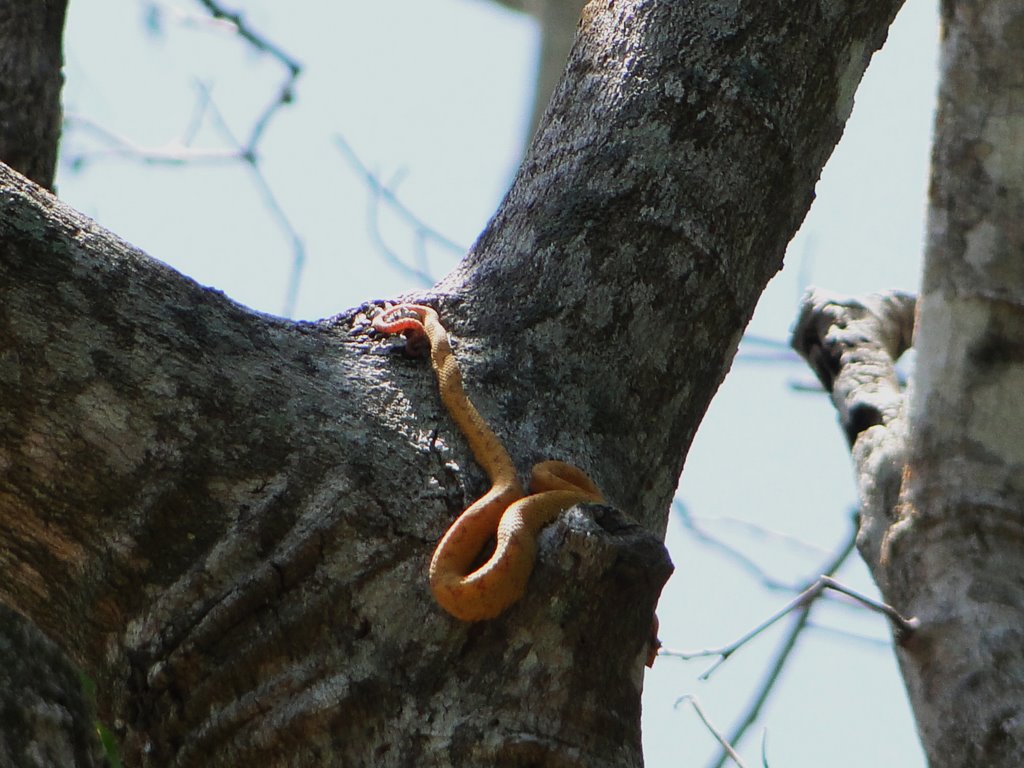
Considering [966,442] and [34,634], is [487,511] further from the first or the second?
[966,442]

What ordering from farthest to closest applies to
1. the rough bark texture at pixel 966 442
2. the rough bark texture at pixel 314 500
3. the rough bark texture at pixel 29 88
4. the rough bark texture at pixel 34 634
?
the rough bark texture at pixel 29 88 → the rough bark texture at pixel 966 442 → the rough bark texture at pixel 34 634 → the rough bark texture at pixel 314 500

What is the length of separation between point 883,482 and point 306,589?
6.61 ft

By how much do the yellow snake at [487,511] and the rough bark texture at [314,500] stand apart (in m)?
0.03

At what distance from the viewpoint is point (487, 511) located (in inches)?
70.0

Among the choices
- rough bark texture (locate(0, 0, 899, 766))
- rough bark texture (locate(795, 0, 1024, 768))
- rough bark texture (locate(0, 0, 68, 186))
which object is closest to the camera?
rough bark texture (locate(0, 0, 899, 766))

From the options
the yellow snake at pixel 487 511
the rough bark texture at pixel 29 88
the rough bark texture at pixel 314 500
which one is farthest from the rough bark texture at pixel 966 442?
the rough bark texture at pixel 29 88

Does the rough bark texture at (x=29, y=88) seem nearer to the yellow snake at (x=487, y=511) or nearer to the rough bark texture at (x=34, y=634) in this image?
the rough bark texture at (x=34, y=634)

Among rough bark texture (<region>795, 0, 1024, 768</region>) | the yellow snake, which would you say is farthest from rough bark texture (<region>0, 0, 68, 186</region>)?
rough bark texture (<region>795, 0, 1024, 768</region>)

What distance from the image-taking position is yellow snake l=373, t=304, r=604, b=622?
1645mm

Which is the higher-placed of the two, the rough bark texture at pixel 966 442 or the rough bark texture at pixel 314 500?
the rough bark texture at pixel 966 442

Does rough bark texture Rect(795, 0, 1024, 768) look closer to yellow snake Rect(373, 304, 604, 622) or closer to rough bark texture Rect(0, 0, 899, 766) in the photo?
rough bark texture Rect(0, 0, 899, 766)

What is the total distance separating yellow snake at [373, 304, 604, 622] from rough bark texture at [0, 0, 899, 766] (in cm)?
3

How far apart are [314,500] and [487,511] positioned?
24 centimetres

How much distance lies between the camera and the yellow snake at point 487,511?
5.40 ft
